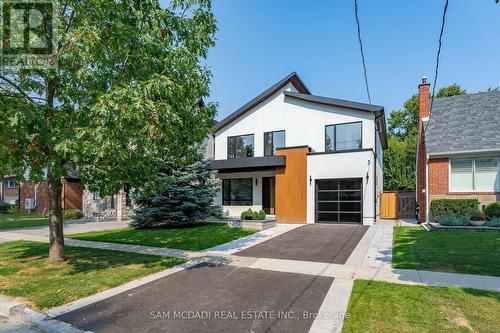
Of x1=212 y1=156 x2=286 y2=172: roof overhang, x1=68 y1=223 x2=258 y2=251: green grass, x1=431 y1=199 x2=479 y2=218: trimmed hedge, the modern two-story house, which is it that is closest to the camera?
x1=68 y1=223 x2=258 y2=251: green grass

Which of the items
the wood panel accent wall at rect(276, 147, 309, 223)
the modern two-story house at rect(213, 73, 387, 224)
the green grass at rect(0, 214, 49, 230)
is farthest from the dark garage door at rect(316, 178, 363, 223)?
the green grass at rect(0, 214, 49, 230)

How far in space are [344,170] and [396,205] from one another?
250 inches

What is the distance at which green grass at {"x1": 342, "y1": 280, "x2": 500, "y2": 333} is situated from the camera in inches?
168

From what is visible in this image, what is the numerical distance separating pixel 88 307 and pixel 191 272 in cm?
250

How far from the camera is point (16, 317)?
4.99m

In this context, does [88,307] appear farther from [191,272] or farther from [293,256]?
[293,256]

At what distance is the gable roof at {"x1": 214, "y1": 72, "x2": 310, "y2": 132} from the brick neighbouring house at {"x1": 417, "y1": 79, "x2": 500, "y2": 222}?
8.48m

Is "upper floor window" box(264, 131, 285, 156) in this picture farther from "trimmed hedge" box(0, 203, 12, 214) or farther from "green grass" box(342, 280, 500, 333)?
"trimmed hedge" box(0, 203, 12, 214)

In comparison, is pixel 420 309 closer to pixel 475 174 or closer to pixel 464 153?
pixel 464 153

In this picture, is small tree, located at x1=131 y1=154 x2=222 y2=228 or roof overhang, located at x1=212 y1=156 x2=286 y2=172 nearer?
small tree, located at x1=131 y1=154 x2=222 y2=228

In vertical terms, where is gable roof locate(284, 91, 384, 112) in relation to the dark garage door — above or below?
above

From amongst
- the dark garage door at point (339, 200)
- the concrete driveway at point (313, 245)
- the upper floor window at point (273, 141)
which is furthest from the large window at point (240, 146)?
the concrete driveway at point (313, 245)

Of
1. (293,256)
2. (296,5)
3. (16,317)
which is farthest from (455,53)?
(16,317)

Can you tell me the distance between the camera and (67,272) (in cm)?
721
